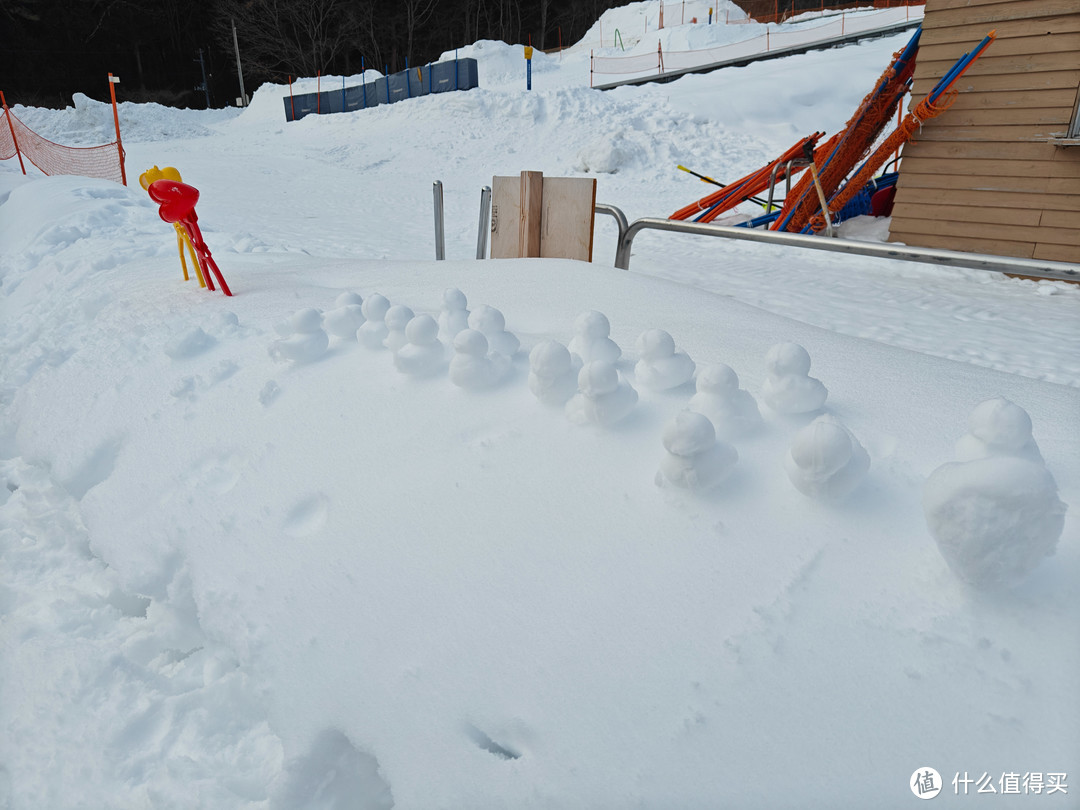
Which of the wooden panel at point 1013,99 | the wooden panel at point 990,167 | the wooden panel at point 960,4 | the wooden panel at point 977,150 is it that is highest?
the wooden panel at point 960,4

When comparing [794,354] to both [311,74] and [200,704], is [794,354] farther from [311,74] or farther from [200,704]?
[311,74]

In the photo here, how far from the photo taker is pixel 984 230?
251 inches

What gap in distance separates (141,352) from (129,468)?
2.78ft

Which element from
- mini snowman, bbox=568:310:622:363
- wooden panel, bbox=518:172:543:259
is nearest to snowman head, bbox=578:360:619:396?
mini snowman, bbox=568:310:622:363

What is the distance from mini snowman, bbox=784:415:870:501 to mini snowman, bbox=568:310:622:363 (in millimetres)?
805

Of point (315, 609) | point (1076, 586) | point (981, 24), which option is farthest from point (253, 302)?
point (981, 24)

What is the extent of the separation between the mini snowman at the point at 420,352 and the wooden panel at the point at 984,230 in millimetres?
6432

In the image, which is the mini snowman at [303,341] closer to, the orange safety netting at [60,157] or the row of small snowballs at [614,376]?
the row of small snowballs at [614,376]

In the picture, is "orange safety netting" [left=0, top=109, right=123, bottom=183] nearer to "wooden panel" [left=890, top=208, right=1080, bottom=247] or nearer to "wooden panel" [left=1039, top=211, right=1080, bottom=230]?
"wooden panel" [left=890, top=208, right=1080, bottom=247]

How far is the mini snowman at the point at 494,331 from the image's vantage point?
225 cm

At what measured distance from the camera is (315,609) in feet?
4.85

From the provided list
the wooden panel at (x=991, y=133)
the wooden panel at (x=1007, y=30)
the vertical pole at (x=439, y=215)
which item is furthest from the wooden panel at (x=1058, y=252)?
the vertical pole at (x=439, y=215)

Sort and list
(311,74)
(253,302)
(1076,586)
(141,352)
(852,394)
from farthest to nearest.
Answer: (311,74), (253,302), (141,352), (852,394), (1076,586)

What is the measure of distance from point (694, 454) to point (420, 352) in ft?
3.60
